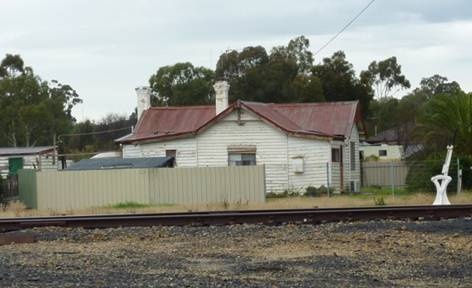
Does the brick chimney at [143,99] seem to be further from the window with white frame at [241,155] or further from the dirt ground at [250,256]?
the dirt ground at [250,256]

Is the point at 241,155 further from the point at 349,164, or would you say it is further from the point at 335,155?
the point at 349,164

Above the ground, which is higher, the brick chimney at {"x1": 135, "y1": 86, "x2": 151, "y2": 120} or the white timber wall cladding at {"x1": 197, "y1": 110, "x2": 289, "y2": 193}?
the brick chimney at {"x1": 135, "y1": 86, "x2": 151, "y2": 120}

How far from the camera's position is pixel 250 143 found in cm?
4050

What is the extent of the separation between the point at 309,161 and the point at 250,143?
3.08 m

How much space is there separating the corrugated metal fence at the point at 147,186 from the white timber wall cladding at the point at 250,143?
7.34m

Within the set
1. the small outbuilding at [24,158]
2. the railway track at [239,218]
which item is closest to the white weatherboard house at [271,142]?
the small outbuilding at [24,158]

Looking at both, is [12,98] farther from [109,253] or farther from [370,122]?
[109,253]

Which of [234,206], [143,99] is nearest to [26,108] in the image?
[143,99]

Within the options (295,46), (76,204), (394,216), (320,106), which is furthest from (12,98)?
(394,216)

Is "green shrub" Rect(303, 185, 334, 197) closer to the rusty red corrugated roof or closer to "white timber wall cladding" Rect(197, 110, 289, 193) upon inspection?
"white timber wall cladding" Rect(197, 110, 289, 193)

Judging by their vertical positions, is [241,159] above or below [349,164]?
above

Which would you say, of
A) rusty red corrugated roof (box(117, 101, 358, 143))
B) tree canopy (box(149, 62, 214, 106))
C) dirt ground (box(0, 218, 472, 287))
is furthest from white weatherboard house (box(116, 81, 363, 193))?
tree canopy (box(149, 62, 214, 106))

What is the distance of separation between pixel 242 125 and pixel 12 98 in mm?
47511

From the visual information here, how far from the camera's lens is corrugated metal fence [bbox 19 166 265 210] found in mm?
32281
